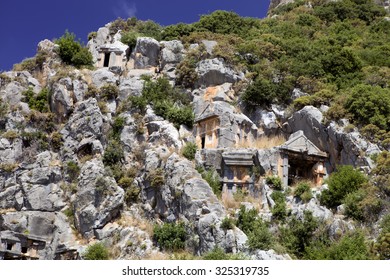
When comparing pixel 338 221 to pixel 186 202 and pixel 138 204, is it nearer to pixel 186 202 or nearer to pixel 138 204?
pixel 186 202

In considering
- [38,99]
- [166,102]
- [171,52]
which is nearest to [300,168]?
[166,102]

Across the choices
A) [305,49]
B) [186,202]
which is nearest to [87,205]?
[186,202]

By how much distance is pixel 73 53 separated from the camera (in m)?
41.6

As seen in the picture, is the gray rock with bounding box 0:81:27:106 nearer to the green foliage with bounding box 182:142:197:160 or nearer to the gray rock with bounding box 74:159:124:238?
the gray rock with bounding box 74:159:124:238

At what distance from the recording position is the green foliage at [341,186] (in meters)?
28.2

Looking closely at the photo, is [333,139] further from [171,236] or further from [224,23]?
[224,23]

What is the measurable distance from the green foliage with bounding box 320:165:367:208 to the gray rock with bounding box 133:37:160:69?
1828 cm

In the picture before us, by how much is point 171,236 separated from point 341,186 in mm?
9125

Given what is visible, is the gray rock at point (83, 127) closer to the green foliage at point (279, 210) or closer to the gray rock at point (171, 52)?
the gray rock at point (171, 52)

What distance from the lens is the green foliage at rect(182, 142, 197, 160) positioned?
32625 millimetres

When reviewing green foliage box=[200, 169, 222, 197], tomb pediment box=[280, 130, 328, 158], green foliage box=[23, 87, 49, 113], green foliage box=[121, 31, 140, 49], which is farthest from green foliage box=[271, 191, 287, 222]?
green foliage box=[121, 31, 140, 49]

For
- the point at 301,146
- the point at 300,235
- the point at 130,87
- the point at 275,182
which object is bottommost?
the point at 300,235

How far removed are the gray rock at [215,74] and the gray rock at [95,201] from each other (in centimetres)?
1052

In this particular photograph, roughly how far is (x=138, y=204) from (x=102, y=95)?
30.6 feet
